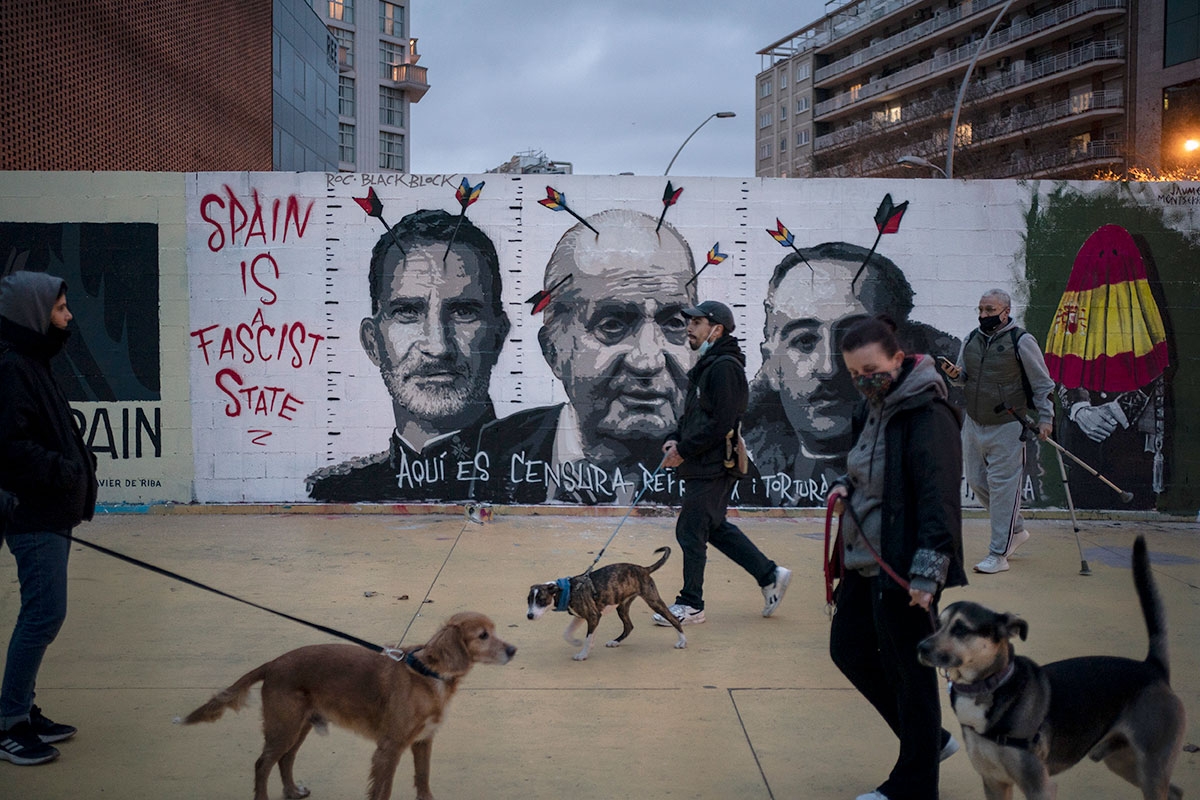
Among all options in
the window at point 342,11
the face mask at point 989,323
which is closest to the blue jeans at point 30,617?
the face mask at point 989,323

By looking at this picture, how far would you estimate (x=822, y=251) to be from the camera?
31.9 ft

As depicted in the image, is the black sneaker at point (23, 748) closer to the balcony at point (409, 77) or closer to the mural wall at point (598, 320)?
the mural wall at point (598, 320)

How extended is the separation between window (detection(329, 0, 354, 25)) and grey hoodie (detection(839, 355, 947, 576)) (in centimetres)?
A: 7147

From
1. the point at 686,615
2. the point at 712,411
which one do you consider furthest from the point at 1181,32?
the point at 686,615

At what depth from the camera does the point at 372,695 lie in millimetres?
3377

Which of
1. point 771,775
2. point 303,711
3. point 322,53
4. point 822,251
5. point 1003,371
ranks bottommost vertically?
point 771,775

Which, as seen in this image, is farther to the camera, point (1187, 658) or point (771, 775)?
point (1187, 658)

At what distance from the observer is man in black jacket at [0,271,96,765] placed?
152 inches

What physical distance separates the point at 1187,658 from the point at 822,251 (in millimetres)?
5376

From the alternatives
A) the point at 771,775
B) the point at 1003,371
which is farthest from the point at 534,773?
the point at 1003,371

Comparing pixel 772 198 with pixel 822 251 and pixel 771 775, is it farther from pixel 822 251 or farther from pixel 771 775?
pixel 771 775

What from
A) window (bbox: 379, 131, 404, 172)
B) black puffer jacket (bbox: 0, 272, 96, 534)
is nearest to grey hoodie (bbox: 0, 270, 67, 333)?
black puffer jacket (bbox: 0, 272, 96, 534)

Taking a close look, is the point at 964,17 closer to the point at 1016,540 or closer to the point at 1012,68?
the point at 1012,68

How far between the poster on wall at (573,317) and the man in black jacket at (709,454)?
357 centimetres
